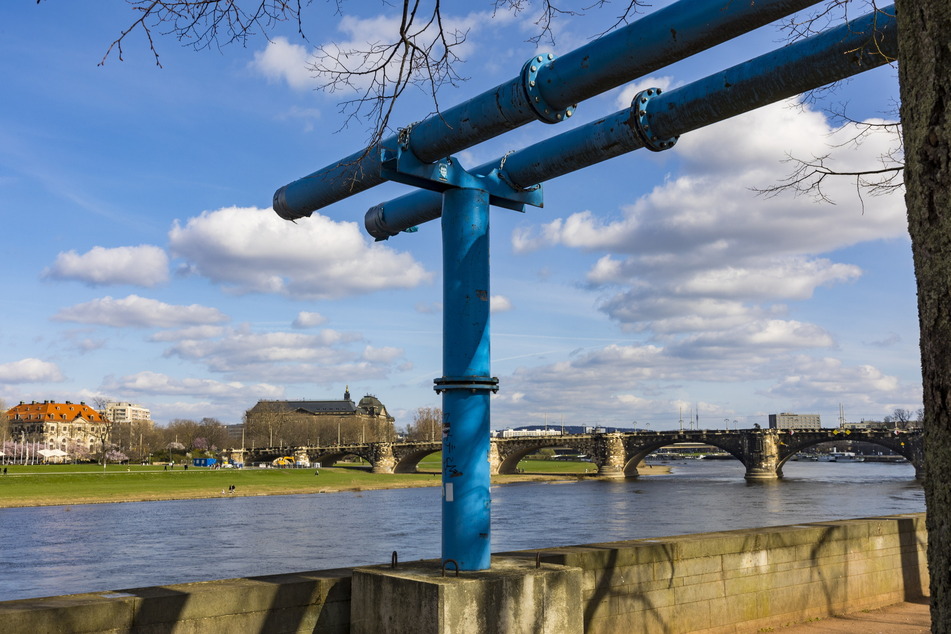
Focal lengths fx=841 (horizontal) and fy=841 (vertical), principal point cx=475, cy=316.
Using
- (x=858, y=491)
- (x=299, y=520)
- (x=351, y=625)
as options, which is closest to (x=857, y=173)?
(x=351, y=625)

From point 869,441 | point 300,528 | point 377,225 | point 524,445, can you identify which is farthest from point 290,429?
point 377,225

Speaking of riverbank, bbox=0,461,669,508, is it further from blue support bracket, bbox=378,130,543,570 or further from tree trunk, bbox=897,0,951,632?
tree trunk, bbox=897,0,951,632

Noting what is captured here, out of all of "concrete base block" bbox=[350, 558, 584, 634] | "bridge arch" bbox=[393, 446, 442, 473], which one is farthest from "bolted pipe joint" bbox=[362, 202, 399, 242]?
"bridge arch" bbox=[393, 446, 442, 473]

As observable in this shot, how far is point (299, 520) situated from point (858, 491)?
55.4m

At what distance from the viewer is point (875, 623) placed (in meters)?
10.5

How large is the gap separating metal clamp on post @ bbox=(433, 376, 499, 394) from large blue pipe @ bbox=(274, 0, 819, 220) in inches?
78.5

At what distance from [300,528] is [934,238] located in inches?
1766

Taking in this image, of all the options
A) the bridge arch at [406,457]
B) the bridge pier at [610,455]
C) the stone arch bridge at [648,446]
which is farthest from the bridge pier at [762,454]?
the bridge arch at [406,457]

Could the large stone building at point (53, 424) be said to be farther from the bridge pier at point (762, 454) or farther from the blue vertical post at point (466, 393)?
the blue vertical post at point (466, 393)

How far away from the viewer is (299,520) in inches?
1937

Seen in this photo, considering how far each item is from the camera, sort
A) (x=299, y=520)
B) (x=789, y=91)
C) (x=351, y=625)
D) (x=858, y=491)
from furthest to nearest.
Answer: (x=858, y=491)
(x=299, y=520)
(x=351, y=625)
(x=789, y=91)

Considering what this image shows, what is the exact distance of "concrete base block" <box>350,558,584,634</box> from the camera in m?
6.49

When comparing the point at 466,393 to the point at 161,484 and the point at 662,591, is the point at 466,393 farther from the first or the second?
the point at 161,484

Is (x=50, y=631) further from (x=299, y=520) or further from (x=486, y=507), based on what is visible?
(x=299, y=520)
